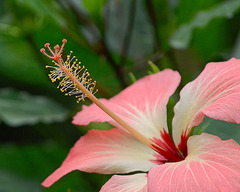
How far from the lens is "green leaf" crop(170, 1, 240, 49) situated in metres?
0.84

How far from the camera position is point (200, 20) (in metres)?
0.87

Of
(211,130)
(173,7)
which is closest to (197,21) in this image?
(173,7)

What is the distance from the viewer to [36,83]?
114 cm

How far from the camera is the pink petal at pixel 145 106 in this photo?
2.08ft

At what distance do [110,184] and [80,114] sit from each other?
174 millimetres

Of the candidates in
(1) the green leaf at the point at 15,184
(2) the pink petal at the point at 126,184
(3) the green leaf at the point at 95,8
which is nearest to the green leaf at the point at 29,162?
(1) the green leaf at the point at 15,184

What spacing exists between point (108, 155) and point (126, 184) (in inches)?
2.7

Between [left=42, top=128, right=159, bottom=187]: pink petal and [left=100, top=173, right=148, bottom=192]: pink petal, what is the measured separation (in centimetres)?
3

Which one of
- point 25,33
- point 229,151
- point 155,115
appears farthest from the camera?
point 25,33

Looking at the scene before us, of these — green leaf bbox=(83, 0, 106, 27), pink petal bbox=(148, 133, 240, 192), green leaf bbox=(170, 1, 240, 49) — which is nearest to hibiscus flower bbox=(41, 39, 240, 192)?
pink petal bbox=(148, 133, 240, 192)

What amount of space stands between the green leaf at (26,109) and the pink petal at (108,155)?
1.06 ft

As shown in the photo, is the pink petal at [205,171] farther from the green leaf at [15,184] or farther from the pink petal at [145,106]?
the green leaf at [15,184]

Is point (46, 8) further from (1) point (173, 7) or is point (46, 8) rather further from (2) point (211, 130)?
(2) point (211, 130)

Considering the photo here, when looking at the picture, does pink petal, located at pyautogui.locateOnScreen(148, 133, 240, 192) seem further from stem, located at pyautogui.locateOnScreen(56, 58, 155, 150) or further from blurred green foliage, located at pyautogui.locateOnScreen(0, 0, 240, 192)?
blurred green foliage, located at pyautogui.locateOnScreen(0, 0, 240, 192)
